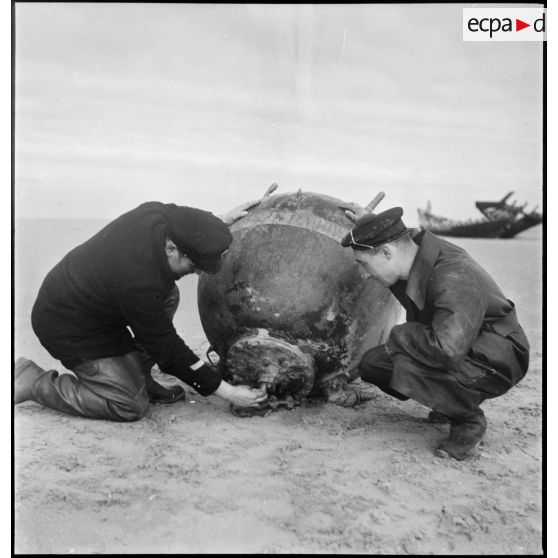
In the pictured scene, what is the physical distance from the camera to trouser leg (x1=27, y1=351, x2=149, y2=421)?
3.14 metres

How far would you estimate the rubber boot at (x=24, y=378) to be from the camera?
321 cm

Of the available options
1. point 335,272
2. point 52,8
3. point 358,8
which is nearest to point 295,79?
point 358,8

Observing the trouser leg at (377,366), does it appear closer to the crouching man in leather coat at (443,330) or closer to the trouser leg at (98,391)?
the crouching man in leather coat at (443,330)

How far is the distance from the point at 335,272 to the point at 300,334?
1.18 ft

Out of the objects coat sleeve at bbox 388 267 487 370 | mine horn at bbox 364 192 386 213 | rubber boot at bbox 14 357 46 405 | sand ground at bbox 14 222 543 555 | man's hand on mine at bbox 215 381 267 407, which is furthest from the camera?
mine horn at bbox 364 192 386 213

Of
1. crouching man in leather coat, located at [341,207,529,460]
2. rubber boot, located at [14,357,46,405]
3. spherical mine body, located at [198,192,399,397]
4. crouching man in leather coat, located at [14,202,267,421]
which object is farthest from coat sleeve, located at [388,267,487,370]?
rubber boot, located at [14,357,46,405]

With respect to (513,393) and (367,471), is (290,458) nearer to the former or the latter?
(367,471)

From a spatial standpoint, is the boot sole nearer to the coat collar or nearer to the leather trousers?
the leather trousers

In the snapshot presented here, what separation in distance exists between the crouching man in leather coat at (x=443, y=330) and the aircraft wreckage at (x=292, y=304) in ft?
0.74

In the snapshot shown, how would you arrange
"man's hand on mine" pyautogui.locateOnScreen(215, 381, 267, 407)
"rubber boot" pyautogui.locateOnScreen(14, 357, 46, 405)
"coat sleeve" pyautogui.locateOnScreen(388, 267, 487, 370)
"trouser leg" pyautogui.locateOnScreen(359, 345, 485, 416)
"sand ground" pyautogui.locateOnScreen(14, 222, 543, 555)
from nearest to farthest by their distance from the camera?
"sand ground" pyautogui.locateOnScreen(14, 222, 543, 555) → "coat sleeve" pyautogui.locateOnScreen(388, 267, 487, 370) → "trouser leg" pyautogui.locateOnScreen(359, 345, 485, 416) → "man's hand on mine" pyautogui.locateOnScreen(215, 381, 267, 407) → "rubber boot" pyautogui.locateOnScreen(14, 357, 46, 405)

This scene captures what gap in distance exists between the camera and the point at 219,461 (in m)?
2.75

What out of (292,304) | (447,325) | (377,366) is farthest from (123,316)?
(447,325)

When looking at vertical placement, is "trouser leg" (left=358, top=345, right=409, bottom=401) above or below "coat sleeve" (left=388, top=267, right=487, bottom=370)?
below

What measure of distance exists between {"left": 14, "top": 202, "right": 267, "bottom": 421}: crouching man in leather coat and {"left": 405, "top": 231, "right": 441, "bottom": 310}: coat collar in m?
0.89
